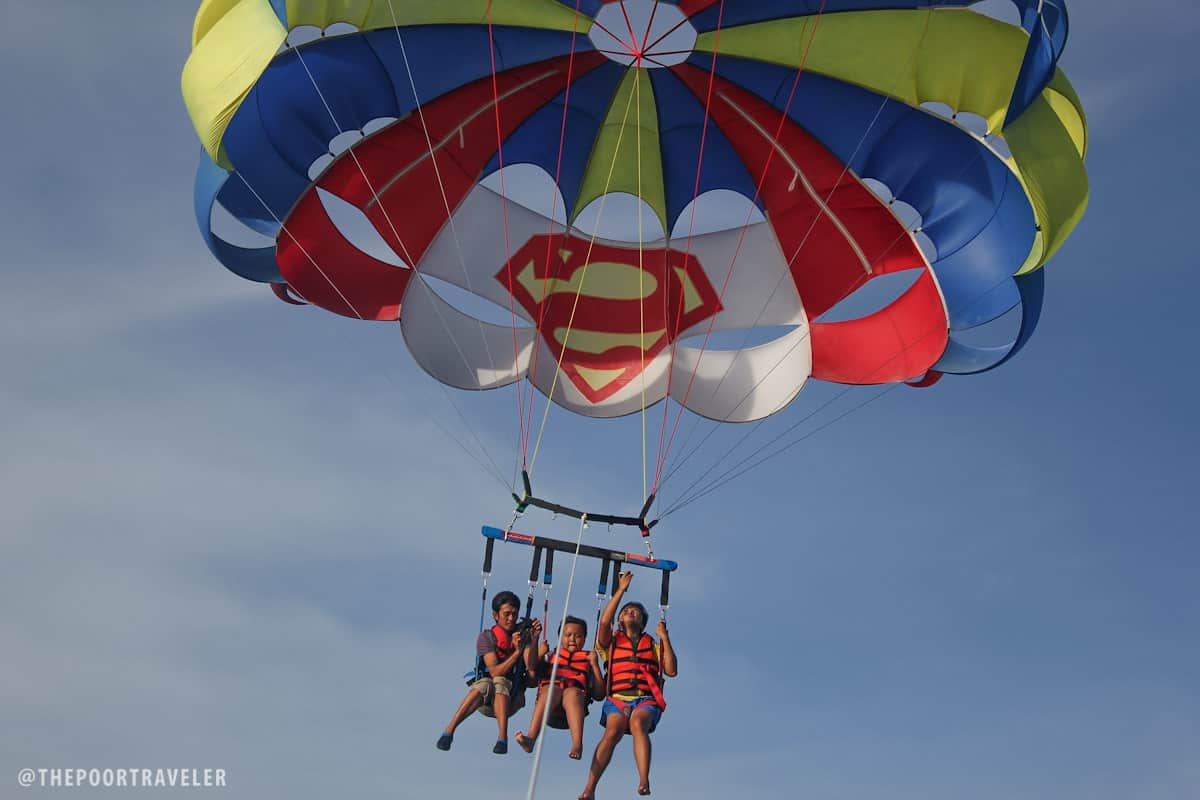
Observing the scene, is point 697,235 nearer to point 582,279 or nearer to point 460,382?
point 582,279

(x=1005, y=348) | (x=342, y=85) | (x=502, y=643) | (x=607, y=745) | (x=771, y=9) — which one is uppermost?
(x=771, y=9)

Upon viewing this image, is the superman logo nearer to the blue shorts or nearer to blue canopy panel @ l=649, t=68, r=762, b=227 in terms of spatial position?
blue canopy panel @ l=649, t=68, r=762, b=227

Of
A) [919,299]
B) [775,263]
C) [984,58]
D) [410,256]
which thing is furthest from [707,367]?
[984,58]

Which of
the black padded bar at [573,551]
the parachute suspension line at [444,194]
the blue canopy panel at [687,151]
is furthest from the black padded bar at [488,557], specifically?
the blue canopy panel at [687,151]

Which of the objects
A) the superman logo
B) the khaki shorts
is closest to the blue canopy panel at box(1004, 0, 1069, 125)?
the superman logo

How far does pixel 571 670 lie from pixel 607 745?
20.9 inches

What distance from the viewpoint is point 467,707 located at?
9352 mm

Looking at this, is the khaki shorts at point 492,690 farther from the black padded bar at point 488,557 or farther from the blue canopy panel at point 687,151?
the blue canopy panel at point 687,151

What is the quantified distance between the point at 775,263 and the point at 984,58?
2344 mm

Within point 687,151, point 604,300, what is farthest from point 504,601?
point 687,151

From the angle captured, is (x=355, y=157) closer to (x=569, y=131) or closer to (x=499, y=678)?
(x=569, y=131)

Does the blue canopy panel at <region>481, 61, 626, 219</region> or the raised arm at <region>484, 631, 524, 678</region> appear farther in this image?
the blue canopy panel at <region>481, 61, 626, 219</region>

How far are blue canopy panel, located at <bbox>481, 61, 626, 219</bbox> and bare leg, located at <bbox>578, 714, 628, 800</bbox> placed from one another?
4174 mm

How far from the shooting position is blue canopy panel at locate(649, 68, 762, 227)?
36.8 feet
